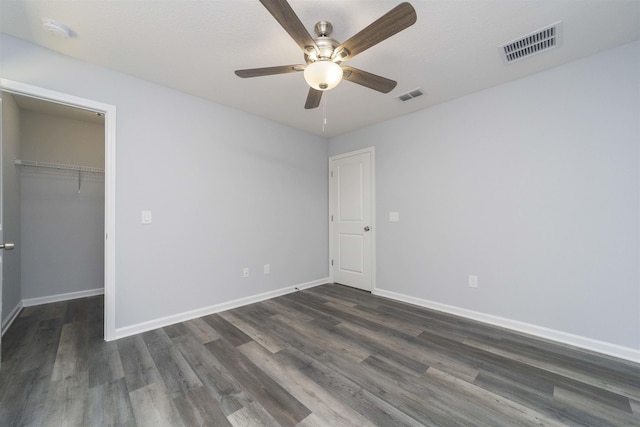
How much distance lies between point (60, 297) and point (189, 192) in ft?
8.16

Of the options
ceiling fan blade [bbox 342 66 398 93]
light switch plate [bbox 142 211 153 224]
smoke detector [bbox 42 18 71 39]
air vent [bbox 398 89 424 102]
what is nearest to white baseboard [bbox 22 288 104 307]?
light switch plate [bbox 142 211 153 224]

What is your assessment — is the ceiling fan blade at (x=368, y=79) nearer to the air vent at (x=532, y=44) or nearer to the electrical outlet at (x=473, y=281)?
the air vent at (x=532, y=44)

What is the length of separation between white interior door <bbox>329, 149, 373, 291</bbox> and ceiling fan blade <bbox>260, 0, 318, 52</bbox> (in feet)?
7.95

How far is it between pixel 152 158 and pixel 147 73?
2.66 ft

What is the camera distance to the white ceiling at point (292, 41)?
5.58 feet

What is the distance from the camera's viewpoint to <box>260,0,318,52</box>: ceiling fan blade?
1.28 metres

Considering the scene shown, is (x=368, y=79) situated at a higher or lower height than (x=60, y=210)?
higher

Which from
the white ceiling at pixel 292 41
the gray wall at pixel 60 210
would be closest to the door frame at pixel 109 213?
the white ceiling at pixel 292 41

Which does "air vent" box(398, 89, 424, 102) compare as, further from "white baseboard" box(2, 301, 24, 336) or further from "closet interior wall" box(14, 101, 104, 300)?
"white baseboard" box(2, 301, 24, 336)

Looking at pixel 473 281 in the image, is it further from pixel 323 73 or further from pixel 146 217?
pixel 146 217

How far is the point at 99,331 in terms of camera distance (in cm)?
250

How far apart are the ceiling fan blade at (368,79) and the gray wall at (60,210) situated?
13.0 ft

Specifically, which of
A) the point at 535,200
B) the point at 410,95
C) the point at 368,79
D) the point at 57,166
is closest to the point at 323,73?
the point at 368,79

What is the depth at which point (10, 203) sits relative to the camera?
276cm
